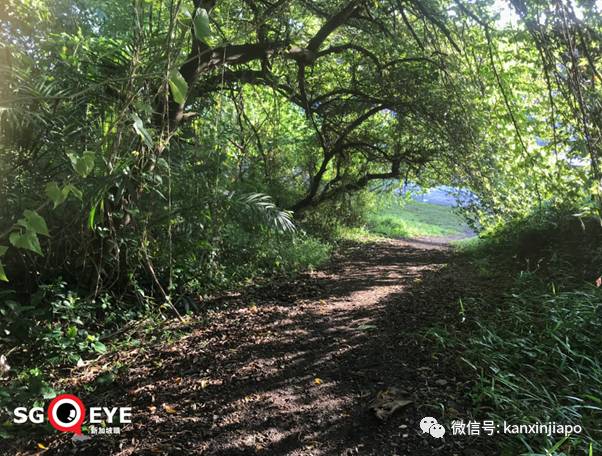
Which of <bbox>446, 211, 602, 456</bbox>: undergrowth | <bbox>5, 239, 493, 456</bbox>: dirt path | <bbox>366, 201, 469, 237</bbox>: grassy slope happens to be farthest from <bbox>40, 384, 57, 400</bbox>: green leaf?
<bbox>366, 201, 469, 237</bbox>: grassy slope

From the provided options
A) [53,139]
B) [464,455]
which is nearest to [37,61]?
[53,139]

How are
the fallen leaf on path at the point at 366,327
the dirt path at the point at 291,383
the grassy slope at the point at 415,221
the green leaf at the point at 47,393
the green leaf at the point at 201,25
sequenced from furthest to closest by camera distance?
the grassy slope at the point at 415,221 → the fallen leaf on path at the point at 366,327 → the green leaf at the point at 47,393 → the dirt path at the point at 291,383 → the green leaf at the point at 201,25

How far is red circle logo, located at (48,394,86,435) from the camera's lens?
6.98 feet

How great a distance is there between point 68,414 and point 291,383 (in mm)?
1287

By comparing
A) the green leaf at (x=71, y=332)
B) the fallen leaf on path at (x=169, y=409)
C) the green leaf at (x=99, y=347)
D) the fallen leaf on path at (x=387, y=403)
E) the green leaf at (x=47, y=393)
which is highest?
the green leaf at (x=71, y=332)

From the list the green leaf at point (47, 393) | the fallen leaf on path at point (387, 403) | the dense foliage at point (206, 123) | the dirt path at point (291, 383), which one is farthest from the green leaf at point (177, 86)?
the green leaf at point (47, 393)

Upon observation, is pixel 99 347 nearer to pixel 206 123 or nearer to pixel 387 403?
pixel 387 403

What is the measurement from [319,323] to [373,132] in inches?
216

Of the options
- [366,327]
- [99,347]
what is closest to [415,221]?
[366,327]

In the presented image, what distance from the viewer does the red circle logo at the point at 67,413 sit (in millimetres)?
2127

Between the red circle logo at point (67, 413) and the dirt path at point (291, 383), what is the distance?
0.09 metres

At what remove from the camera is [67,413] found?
7.27ft

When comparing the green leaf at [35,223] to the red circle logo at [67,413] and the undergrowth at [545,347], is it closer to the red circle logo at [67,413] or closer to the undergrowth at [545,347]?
the red circle logo at [67,413]

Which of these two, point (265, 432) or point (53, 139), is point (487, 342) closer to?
point (265, 432)
